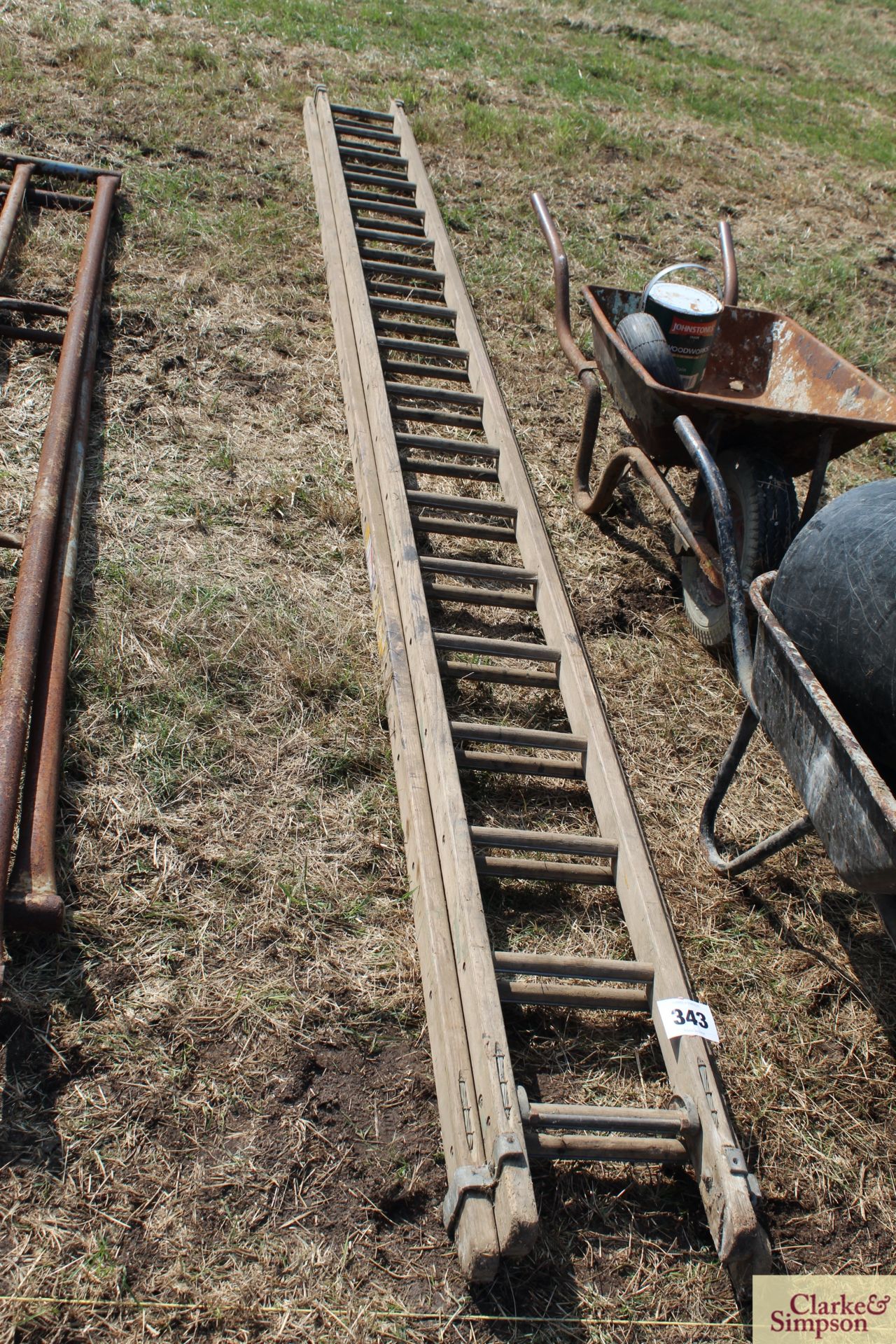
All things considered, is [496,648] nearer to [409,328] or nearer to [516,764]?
[516,764]

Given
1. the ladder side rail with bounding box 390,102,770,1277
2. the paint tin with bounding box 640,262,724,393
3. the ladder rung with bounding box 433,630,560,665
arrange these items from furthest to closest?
the paint tin with bounding box 640,262,724,393, the ladder rung with bounding box 433,630,560,665, the ladder side rail with bounding box 390,102,770,1277

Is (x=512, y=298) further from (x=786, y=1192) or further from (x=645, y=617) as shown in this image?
(x=786, y=1192)

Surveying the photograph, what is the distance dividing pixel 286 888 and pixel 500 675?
1.18 metres

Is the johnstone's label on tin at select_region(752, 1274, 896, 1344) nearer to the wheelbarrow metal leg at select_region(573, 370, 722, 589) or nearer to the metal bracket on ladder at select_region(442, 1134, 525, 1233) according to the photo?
the metal bracket on ladder at select_region(442, 1134, 525, 1233)

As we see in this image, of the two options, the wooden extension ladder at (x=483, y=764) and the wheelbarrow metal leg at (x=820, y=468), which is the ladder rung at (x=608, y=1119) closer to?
the wooden extension ladder at (x=483, y=764)

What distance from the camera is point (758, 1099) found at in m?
2.63

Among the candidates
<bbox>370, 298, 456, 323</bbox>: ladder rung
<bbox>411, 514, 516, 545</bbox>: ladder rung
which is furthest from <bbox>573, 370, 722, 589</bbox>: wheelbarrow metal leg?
<bbox>370, 298, 456, 323</bbox>: ladder rung

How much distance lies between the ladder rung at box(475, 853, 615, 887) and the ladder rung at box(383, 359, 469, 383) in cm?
297

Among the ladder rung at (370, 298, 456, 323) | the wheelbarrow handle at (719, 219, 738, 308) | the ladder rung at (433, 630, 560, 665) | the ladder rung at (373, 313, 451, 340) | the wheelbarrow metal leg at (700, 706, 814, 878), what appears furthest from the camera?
the ladder rung at (370, 298, 456, 323)

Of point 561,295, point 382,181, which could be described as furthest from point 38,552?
point 382,181

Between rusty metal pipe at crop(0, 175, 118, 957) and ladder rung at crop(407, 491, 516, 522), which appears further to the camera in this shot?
ladder rung at crop(407, 491, 516, 522)

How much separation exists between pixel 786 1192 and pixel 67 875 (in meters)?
2.11

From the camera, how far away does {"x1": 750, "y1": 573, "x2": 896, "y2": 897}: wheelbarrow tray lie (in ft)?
6.97

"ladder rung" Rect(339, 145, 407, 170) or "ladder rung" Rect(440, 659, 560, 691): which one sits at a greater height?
"ladder rung" Rect(339, 145, 407, 170)
